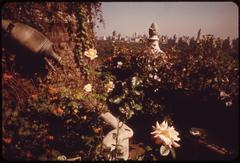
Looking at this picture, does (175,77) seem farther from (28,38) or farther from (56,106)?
(28,38)

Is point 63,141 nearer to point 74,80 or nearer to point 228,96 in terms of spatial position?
point 74,80

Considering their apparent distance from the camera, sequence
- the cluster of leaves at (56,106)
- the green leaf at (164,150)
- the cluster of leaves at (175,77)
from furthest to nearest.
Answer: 1. the cluster of leaves at (175,77)
2. the cluster of leaves at (56,106)
3. the green leaf at (164,150)

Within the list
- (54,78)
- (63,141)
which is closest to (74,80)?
(54,78)

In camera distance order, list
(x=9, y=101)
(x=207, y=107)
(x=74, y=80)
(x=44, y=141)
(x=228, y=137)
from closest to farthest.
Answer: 1. (x=44, y=141)
2. (x=9, y=101)
3. (x=228, y=137)
4. (x=207, y=107)
5. (x=74, y=80)

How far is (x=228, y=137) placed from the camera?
471cm

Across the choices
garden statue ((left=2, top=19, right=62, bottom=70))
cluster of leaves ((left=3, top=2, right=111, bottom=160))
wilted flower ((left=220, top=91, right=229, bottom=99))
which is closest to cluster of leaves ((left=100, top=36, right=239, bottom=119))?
wilted flower ((left=220, top=91, right=229, bottom=99))

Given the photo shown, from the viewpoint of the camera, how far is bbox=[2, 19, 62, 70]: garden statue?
15.2 ft

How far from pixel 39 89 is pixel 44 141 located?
1.79m

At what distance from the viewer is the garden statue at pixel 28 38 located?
4.63 metres

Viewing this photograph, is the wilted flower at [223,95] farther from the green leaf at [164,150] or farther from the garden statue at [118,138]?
the green leaf at [164,150]

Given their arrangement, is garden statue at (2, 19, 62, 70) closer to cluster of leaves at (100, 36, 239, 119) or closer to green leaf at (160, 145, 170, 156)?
cluster of leaves at (100, 36, 239, 119)

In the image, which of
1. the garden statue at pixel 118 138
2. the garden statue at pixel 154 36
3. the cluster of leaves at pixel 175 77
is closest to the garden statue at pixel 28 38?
the cluster of leaves at pixel 175 77

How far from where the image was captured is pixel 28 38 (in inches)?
189

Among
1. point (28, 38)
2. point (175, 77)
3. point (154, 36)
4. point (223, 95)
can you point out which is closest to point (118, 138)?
point (175, 77)
